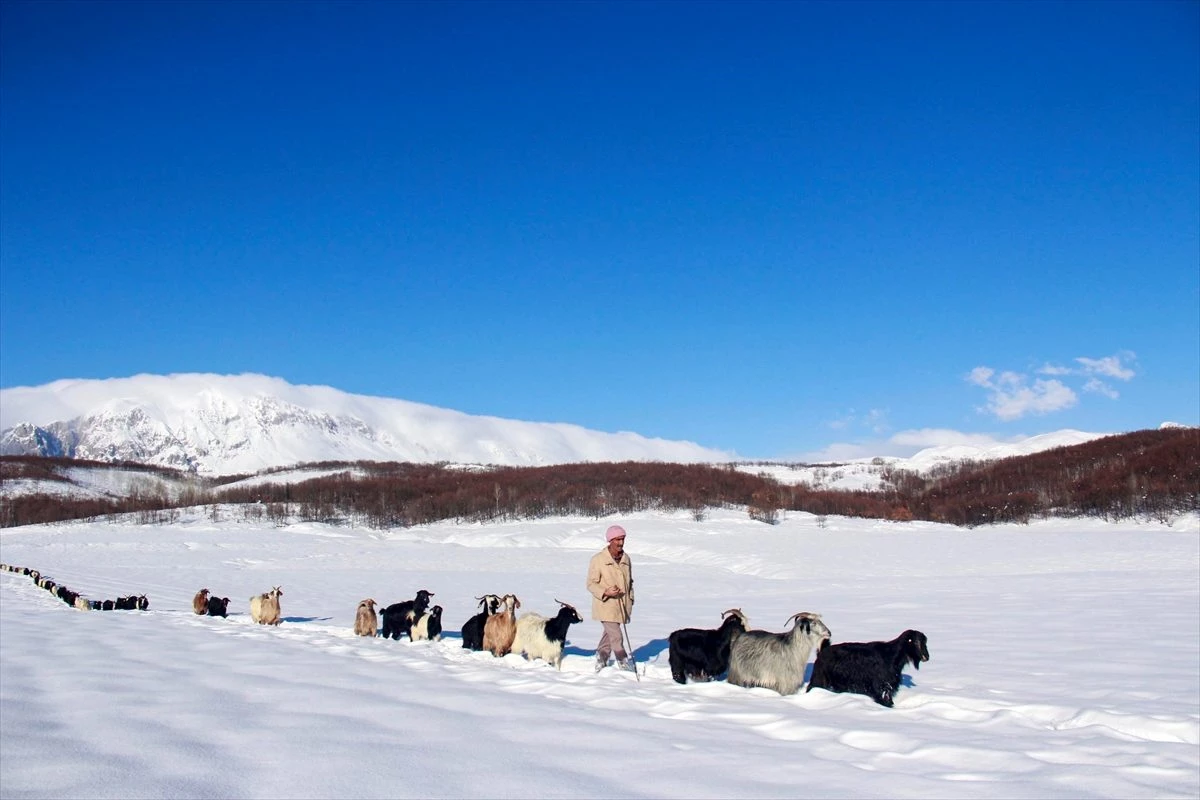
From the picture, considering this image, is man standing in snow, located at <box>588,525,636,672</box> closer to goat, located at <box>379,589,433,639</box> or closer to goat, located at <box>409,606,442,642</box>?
goat, located at <box>409,606,442,642</box>

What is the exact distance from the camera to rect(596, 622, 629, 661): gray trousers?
989 cm

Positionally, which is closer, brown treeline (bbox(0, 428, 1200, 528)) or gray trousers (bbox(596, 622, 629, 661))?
gray trousers (bbox(596, 622, 629, 661))

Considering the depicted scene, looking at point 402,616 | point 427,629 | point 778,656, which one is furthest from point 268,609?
point 778,656

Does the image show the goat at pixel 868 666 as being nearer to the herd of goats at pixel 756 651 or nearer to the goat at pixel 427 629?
the herd of goats at pixel 756 651

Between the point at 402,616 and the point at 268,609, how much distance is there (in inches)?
138

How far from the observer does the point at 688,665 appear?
9.27 metres

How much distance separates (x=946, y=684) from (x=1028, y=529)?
5013 centimetres

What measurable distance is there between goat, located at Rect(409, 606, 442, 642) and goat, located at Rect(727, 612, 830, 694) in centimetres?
577

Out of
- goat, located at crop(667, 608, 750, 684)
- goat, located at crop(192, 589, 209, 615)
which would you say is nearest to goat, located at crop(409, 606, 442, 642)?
goat, located at crop(667, 608, 750, 684)

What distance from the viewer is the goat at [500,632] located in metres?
11.2

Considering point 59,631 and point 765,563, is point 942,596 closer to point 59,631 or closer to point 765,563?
point 765,563

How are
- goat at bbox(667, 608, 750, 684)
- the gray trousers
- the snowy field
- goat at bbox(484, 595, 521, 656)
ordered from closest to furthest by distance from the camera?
1. the snowy field
2. goat at bbox(667, 608, 750, 684)
3. the gray trousers
4. goat at bbox(484, 595, 521, 656)

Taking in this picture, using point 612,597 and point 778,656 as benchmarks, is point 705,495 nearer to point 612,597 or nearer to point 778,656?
point 612,597

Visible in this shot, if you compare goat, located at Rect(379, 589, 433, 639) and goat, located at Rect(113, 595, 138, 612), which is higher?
goat, located at Rect(379, 589, 433, 639)
